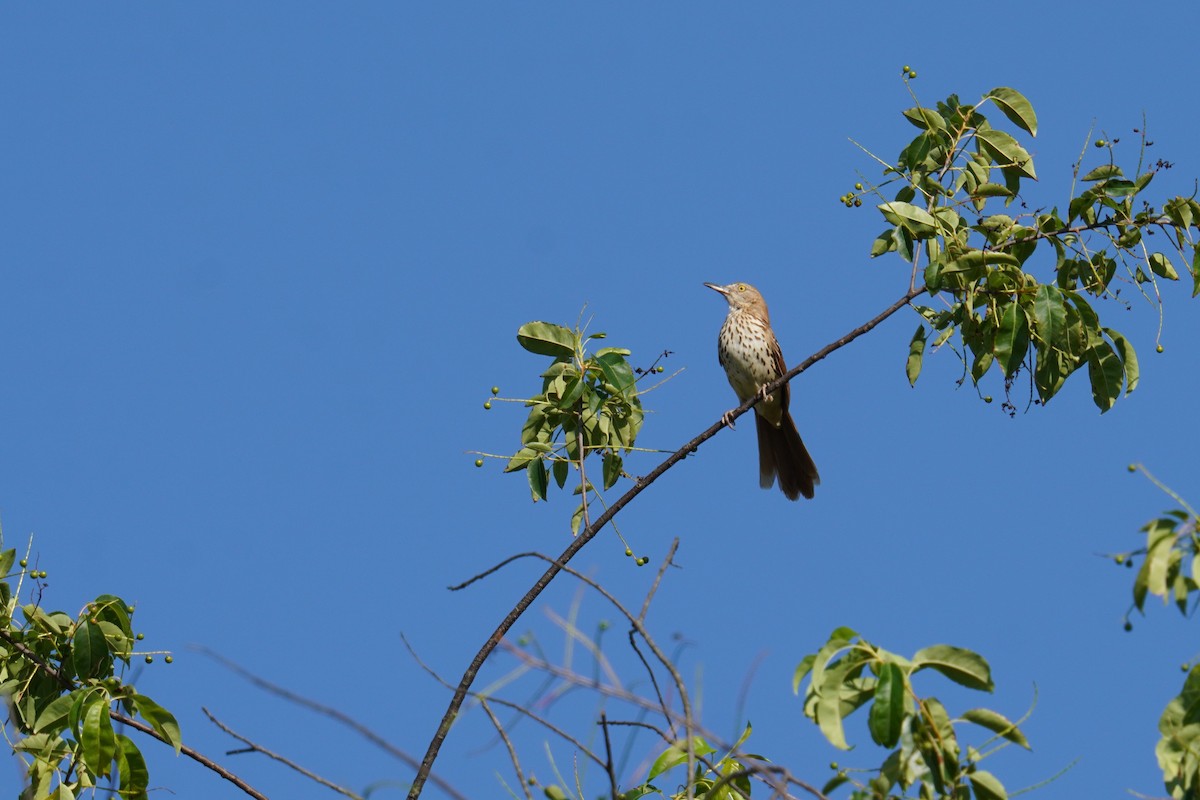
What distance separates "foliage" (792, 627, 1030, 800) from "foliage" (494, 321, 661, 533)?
69.9 inches

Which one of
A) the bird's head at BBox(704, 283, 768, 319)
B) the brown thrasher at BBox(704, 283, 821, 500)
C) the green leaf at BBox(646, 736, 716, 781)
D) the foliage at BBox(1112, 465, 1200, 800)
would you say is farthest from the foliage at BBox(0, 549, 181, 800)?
the bird's head at BBox(704, 283, 768, 319)

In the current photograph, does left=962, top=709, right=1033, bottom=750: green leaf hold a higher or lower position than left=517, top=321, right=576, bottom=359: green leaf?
lower

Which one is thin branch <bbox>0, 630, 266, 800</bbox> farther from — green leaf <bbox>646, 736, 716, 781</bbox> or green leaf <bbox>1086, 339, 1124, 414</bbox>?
green leaf <bbox>1086, 339, 1124, 414</bbox>

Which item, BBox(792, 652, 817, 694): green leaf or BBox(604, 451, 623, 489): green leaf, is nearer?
BBox(792, 652, 817, 694): green leaf

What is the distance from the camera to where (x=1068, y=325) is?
3.96 meters

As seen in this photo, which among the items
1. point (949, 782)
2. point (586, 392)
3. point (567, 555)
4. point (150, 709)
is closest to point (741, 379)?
point (586, 392)

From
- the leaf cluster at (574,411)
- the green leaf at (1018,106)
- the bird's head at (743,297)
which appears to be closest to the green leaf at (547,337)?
the leaf cluster at (574,411)

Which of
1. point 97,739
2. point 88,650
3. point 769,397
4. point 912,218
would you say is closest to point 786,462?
point 769,397

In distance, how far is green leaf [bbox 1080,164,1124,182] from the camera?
4.04 metres

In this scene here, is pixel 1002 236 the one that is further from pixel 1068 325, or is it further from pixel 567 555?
pixel 567 555

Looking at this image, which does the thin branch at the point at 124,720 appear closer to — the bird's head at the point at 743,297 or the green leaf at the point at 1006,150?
the green leaf at the point at 1006,150

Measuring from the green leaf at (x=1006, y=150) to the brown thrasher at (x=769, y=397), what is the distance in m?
3.21

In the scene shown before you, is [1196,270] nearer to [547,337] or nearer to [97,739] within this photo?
[547,337]

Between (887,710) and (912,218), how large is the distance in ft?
6.24
